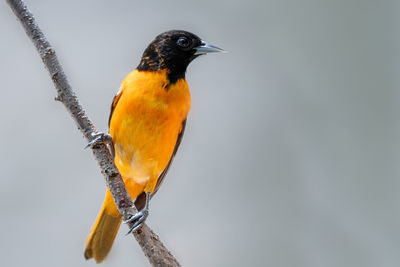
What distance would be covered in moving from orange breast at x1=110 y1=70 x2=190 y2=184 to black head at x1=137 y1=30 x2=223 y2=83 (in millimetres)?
52

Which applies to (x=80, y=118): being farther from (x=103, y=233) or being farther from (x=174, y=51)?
(x=103, y=233)

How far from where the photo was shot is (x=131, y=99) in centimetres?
169

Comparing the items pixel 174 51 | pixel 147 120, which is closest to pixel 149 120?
pixel 147 120

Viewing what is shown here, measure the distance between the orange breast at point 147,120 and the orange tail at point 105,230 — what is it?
0.54ft

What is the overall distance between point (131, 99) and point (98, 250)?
691mm

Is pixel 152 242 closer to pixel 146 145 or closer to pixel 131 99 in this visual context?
pixel 146 145

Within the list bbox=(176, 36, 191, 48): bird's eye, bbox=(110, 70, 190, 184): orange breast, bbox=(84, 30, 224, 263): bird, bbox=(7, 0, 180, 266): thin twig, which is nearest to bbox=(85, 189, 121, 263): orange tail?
bbox=(84, 30, 224, 263): bird

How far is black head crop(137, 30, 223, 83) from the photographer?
182 cm

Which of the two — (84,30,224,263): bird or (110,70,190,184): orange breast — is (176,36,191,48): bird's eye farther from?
(110,70,190,184): orange breast

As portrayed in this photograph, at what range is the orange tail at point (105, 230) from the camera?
72.8 inches

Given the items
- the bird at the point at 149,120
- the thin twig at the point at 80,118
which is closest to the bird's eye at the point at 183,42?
the bird at the point at 149,120

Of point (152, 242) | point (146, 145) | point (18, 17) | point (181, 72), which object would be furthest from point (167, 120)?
point (18, 17)

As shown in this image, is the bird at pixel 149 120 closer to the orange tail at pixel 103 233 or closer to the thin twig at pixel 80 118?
the orange tail at pixel 103 233

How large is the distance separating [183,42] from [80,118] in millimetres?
683
